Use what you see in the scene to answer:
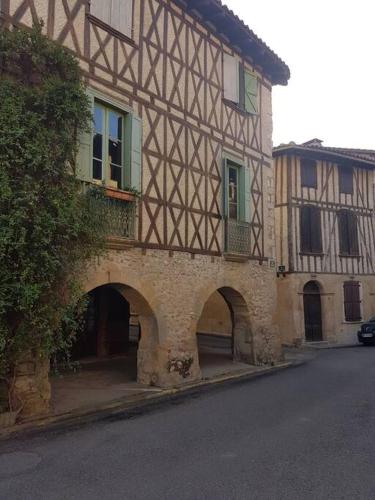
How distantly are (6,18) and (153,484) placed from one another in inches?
232

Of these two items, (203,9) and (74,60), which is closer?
(74,60)

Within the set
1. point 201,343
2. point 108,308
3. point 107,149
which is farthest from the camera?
point 201,343

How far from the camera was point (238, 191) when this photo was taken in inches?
396

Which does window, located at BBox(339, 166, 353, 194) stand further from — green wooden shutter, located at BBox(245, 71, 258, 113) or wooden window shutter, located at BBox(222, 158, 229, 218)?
wooden window shutter, located at BBox(222, 158, 229, 218)

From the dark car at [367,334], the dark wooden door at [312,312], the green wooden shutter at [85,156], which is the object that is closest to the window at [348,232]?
the dark wooden door at [312,312]

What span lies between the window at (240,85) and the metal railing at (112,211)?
4.25m

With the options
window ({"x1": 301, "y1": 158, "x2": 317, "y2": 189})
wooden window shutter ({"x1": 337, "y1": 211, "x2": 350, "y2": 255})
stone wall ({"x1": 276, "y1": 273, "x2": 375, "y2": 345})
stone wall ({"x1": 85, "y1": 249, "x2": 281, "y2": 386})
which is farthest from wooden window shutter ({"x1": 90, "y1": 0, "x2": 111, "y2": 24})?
wooden window shutter ({"x1": 337, "y1": 211, "x2": 350, "y2": 255})

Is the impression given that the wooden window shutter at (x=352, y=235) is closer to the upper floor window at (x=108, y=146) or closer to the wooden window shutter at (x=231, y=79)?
the wooden window shutter at (x=231, y=79)

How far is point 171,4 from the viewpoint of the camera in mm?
8406

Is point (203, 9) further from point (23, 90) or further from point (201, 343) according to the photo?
point (201, 343)

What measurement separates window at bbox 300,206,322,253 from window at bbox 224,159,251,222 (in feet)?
21.1

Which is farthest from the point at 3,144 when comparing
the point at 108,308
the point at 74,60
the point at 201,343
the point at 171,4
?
the point at 201,343

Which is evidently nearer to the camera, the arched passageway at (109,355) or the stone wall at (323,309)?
the arched passageway at (109,355)

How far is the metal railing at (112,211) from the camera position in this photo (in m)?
6.31
